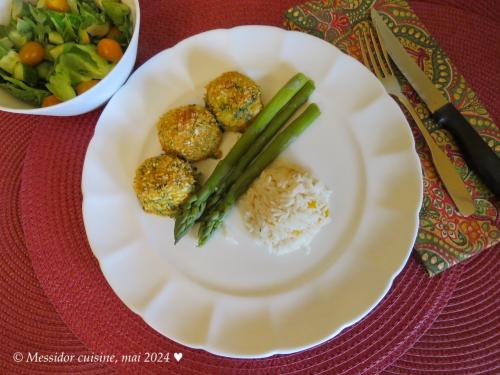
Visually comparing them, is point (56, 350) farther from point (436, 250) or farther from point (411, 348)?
point (436, 250)

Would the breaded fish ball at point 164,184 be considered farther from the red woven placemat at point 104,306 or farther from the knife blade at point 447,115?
the knife blade at point 447,115

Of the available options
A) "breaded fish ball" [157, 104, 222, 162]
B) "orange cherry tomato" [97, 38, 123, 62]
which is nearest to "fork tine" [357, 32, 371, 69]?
"breaded fish ball" [157, 104, 222, 162]

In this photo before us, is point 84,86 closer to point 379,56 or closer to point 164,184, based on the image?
point 164,184

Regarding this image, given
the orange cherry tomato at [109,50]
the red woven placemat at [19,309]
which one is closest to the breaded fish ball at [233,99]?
the orange cherry tomato at [109,50]

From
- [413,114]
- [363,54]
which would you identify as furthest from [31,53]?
[413,114]

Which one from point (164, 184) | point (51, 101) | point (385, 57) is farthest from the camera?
point (385, 57)

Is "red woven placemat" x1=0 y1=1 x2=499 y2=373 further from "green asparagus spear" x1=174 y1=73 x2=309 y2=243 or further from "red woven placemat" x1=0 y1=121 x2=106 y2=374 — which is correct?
"green asparagus spear" x1=174 y1=73 x2=309 y2=243
